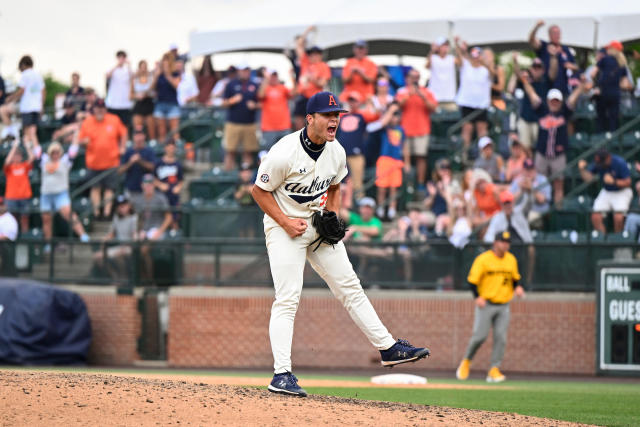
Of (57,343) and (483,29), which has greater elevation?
(483,29)

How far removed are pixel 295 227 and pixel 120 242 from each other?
10.0 meters

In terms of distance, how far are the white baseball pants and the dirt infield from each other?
45cm

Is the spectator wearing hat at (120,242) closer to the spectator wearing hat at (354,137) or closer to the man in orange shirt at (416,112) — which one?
the spectator wearing hat at (354,137)

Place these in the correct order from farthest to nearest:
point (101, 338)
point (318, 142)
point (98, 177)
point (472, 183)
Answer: point (98, 177) < point (101, 338) < point (472, 183) < point (318, 142)

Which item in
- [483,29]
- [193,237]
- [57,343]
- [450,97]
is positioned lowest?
[57,343]

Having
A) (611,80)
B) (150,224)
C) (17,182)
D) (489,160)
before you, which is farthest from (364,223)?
(17,182)

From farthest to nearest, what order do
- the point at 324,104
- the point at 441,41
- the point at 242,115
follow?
the point at 242,115 < the point at 441,41 < the point at 324,104

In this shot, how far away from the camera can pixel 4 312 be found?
16906mm

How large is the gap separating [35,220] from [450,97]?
25.6 feet

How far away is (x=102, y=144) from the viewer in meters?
19.3

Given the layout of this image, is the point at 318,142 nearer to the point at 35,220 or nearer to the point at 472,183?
the point at 472,183

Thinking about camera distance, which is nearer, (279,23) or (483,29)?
(483,29)

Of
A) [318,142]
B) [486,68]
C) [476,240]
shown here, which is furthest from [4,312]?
[318,142]

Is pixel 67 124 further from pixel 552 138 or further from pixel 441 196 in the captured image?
pixel 552 138
